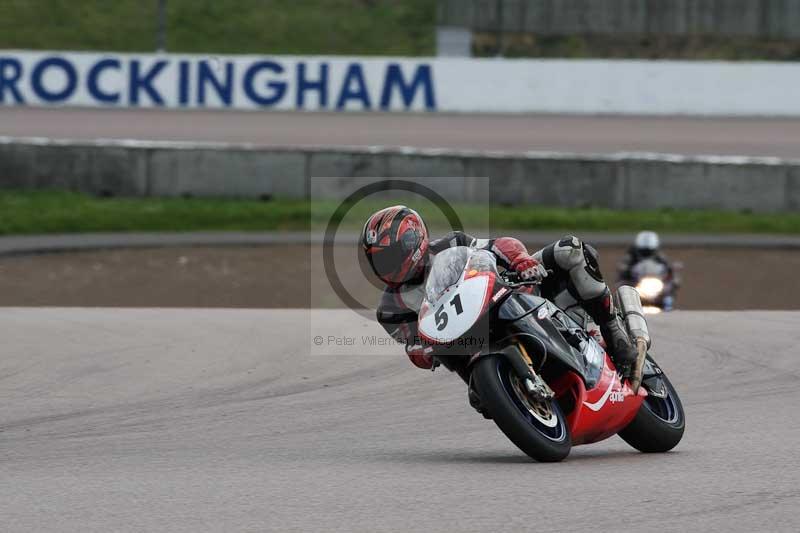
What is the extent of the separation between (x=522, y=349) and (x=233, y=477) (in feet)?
4.31

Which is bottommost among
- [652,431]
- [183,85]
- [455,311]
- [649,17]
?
[652,431]

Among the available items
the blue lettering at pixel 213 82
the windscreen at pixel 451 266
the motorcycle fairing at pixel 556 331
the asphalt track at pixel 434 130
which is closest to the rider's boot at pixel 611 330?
the motorcycle fairing at pixel 556 331

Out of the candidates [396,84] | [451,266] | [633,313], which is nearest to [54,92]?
[396,84]

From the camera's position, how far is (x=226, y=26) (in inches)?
1622

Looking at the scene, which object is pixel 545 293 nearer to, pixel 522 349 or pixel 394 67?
pixel 522 349

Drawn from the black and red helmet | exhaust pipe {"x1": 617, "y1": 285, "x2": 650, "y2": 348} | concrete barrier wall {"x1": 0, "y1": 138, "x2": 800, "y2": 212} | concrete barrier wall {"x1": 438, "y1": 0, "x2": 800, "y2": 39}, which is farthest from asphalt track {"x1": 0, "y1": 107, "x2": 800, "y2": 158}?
the black and red helmet

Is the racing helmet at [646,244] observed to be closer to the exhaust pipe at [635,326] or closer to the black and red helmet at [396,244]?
the exhaust pipe at [635,326]

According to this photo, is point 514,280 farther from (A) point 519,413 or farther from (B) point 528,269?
(A) point 519,413

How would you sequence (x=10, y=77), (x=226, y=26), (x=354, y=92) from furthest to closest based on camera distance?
(x=226, y=26) → (x=354, y=92) → (x=10, y=77)

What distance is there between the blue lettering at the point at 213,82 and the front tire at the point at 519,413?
22584mm

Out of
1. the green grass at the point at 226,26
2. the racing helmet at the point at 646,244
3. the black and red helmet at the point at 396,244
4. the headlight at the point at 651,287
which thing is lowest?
the headlight at the point at 651,287

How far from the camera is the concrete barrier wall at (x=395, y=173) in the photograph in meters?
21.4

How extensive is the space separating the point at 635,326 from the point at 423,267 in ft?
4.01

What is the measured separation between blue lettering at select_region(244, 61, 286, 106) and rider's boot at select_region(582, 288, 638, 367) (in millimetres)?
22006
